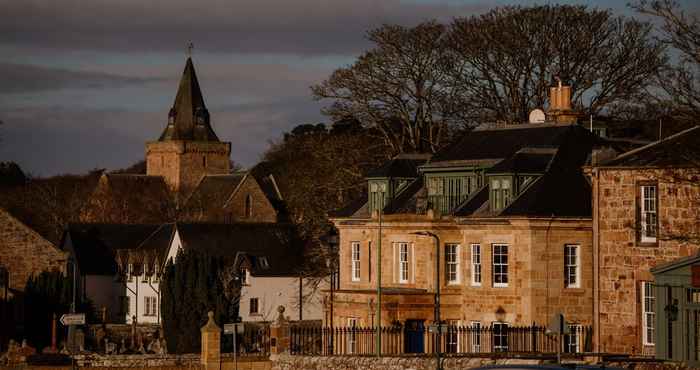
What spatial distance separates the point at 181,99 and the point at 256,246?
75.7m

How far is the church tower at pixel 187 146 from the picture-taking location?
157250mm

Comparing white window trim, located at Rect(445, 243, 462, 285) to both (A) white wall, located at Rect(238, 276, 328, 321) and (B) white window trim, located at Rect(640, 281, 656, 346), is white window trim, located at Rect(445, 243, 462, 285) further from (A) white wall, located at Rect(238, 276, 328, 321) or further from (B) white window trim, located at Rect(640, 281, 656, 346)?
(A) white wall, located at Rect(238, 276, 328, 321)

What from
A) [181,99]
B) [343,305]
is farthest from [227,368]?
[181,99]

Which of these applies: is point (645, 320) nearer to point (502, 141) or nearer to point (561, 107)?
point (502, 141)

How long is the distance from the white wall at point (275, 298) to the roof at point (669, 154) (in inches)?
1424

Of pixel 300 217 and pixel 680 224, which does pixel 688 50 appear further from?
pixel 300 217

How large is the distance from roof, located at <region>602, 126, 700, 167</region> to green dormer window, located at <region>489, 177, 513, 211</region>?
18.6ft

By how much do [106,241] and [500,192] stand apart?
45455 millimetres

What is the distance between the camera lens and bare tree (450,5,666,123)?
7081 centimetres

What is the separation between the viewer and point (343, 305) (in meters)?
55.9

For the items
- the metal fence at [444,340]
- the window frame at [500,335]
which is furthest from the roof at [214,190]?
the window frame at [500,335]

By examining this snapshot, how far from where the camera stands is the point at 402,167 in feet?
195

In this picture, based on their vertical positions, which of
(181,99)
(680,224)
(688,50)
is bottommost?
(680,224)

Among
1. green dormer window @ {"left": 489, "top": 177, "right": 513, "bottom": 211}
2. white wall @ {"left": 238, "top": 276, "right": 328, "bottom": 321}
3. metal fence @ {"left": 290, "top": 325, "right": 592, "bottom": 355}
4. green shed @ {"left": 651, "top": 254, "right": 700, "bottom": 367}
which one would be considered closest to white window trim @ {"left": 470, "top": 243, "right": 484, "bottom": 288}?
green dormer window @ {"left": 489, "top": 177, "right": 513, "bottom": 211}
